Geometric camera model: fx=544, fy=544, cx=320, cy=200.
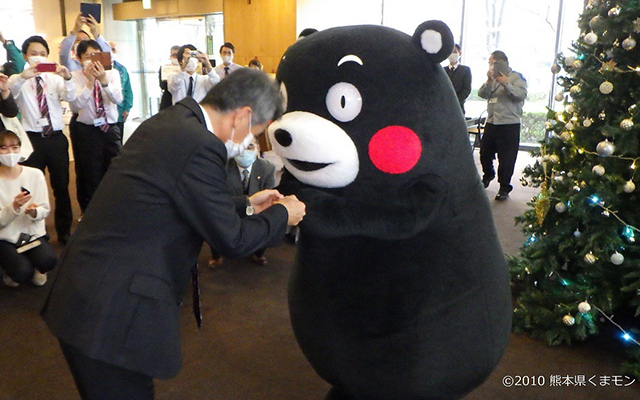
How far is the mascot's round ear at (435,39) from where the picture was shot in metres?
1.51

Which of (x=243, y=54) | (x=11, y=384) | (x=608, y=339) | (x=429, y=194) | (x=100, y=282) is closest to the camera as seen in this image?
(x=100, y=282)

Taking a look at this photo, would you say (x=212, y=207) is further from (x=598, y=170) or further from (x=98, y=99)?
(x=98, y=99)

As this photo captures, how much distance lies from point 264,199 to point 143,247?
0.51 metres

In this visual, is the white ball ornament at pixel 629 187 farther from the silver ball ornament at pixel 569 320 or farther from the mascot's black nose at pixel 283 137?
the mascot's black nose at pixel 283 137

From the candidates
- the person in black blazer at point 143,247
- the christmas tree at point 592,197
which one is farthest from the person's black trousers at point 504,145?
the person in black blazer at point 143,247

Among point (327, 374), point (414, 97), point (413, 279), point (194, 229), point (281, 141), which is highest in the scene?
point (414, 97)

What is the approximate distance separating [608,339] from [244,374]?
1.82 meters

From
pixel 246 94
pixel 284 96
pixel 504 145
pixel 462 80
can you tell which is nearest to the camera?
pixel 246 94

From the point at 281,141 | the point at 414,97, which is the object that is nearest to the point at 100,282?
the point at 281,141

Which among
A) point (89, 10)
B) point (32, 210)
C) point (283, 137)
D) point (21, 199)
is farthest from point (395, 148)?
point (89, 10)

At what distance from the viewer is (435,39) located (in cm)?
152

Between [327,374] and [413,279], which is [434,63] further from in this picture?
[327,374]

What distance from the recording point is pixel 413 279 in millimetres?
1604

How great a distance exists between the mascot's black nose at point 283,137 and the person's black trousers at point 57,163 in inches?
113
